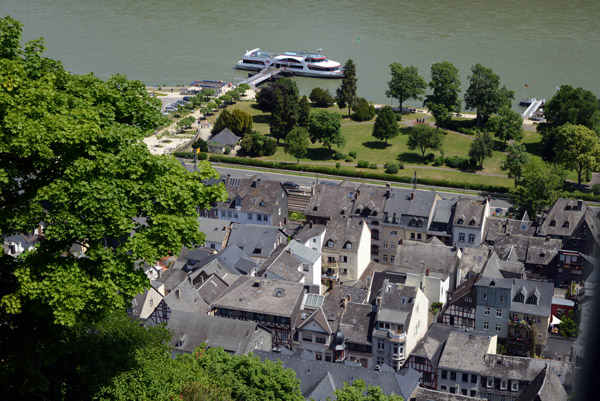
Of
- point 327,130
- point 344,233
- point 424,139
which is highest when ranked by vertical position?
point 327,130

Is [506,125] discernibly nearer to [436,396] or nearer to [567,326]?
[567,326]

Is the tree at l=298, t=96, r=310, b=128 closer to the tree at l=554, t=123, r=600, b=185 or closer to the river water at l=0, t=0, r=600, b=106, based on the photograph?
the river water at l=0, t=0, r=600, b=106

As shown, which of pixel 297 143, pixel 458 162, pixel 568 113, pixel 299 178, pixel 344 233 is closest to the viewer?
pixel 344 233

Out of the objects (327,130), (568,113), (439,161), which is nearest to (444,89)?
(439,161)

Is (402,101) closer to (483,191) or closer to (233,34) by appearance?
(483,191)

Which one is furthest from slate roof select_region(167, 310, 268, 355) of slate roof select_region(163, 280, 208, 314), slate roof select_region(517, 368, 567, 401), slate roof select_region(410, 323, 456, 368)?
slate roof select_region(517, 368, 567, 401)

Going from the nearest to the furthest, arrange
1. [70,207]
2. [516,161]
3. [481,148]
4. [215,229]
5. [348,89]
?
[70,207]
[215,229]
[516,161]
[481,148]
[348,89]

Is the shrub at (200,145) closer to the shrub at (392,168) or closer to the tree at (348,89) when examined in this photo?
the shrub at (392,168)
